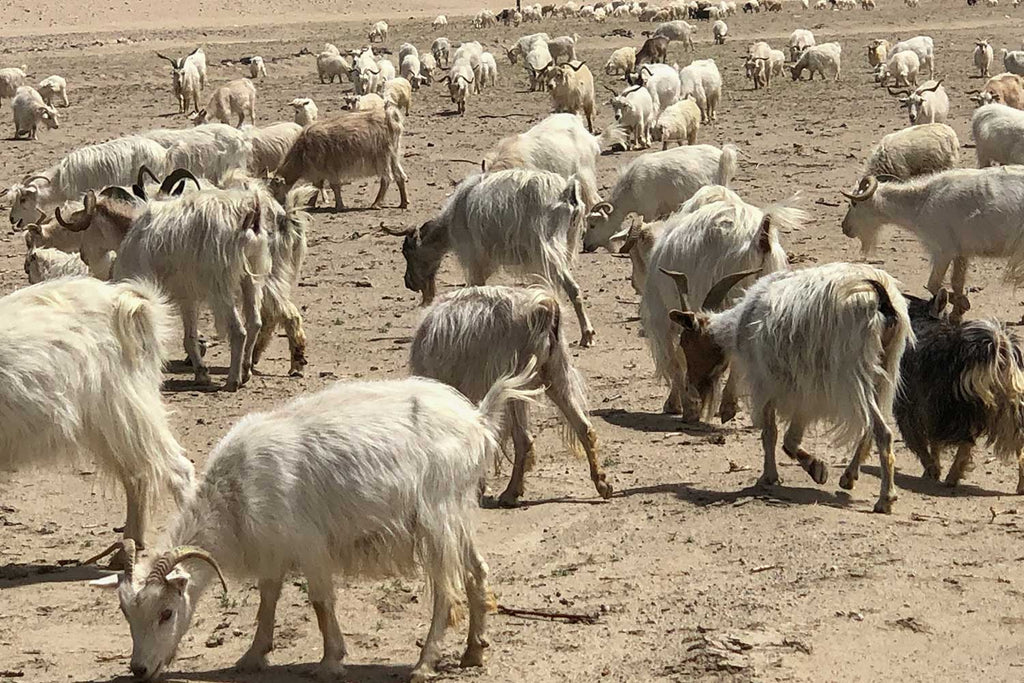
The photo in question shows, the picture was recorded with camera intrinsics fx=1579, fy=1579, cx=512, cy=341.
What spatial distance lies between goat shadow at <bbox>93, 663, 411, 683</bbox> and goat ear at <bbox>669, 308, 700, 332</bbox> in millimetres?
2873

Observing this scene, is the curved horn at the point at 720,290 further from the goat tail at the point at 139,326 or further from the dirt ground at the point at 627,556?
the goat tail at the point at 139,326

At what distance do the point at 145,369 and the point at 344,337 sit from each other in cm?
468

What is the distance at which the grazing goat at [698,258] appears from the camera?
9227mm

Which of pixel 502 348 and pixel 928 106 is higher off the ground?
pixel 502 348

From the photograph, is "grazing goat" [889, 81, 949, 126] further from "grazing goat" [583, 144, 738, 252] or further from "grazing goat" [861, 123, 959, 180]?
"grazing goat" [583, 144, 738, 252]

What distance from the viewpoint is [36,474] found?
8719 mm

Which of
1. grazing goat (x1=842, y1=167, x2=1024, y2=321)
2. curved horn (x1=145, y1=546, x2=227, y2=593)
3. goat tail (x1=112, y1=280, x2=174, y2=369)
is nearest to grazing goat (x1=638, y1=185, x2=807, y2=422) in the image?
grazing goat (x1=842, y1=167, x2=1024, y2=321)

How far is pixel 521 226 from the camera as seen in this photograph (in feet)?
35.3

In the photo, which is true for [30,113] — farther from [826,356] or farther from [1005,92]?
[826,356]

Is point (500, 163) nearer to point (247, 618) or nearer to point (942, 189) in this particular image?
point (942, 189)

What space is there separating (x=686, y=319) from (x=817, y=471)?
3.46 feet

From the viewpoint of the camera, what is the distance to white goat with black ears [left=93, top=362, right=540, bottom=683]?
559cm

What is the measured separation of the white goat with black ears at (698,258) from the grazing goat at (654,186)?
13.0 ft

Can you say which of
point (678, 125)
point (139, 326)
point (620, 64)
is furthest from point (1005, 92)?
point (139, 326)
